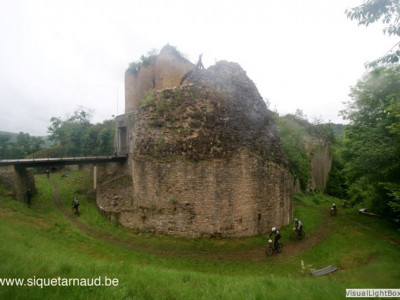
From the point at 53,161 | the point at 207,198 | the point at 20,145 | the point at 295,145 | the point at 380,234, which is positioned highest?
the point at 20,145

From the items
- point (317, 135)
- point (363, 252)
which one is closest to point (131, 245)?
point (363, 252)

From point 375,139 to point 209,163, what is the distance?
877 centimetres

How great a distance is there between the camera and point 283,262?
8750 millimetres

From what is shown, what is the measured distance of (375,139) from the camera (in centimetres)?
1151

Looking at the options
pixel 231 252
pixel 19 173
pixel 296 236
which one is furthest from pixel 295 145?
pixel 19 173

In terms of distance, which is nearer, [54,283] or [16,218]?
[54,283]

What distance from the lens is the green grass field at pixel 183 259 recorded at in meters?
4.01

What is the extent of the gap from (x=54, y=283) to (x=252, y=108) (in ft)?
35.8

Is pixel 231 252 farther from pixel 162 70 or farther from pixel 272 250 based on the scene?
pixel 162 70

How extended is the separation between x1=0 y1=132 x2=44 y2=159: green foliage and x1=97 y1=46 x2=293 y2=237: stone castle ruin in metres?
34.8

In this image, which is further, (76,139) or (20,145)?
(20,145)

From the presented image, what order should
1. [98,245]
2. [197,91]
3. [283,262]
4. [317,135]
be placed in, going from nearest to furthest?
[283,262]
[98,245]
[197,91]
[317,135]

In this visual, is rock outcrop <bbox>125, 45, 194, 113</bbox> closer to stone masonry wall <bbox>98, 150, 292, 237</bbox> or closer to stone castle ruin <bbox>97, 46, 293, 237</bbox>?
stone castle ruin <bbox>97, 46, 293, 237</bbox>

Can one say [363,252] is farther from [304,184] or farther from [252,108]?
[304,184]
